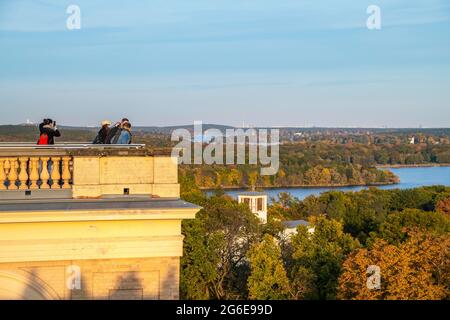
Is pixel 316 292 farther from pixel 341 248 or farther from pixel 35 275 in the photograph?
pixel 35 275

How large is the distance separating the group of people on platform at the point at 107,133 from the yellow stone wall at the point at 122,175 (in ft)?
6.57

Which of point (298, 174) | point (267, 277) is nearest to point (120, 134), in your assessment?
point (267, 277)

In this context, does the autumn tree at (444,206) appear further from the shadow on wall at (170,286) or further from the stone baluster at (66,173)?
the stone baluster at (66,173)

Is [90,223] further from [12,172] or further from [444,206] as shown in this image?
[444,206]

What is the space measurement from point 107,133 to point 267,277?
83.9 ft

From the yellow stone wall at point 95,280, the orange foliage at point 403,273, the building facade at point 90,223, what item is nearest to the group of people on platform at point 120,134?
the building facade at point 90,223

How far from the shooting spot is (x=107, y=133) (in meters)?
13.8

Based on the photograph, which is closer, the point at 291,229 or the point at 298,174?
the point at 291,229

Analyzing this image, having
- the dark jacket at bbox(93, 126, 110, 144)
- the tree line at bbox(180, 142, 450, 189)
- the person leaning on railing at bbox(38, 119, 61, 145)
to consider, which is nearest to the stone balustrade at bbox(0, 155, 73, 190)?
the person leaning on railing at bbox(38, 119, 61, 145)

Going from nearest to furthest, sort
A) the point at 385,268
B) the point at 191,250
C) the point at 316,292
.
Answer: the point at 385,268 < the point at 316,292 < the point at 191,250
